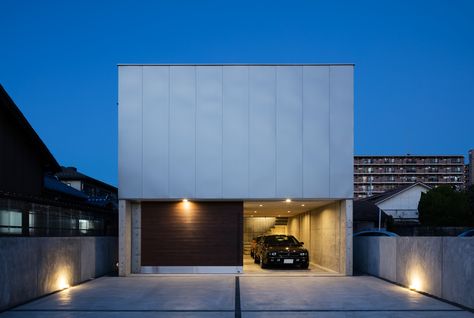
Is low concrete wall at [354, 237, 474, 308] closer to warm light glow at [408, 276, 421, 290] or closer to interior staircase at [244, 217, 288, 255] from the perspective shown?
warm light glow at [408, 276, 421, 290]

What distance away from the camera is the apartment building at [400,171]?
110875mm

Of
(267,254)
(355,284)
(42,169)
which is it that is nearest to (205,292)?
(355,284)

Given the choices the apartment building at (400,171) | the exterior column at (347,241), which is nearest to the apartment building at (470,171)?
the apartment building at (400,171)

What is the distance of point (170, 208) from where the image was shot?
18.9 meters

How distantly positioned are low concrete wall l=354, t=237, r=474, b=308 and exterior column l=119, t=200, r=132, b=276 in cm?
827

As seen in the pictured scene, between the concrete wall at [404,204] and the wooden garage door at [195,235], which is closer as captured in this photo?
the wooden garage door at [195,235]

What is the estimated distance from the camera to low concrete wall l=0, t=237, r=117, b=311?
35.1ft

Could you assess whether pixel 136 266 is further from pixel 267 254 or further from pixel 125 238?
pixel 267 254

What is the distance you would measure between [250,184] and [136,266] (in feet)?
16.3

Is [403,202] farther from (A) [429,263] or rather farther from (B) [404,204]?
(A) [429,263]

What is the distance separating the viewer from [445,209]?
53.2 metres

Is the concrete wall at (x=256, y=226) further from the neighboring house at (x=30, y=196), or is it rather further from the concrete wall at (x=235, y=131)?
the concrete wall at (x=235, y=131)

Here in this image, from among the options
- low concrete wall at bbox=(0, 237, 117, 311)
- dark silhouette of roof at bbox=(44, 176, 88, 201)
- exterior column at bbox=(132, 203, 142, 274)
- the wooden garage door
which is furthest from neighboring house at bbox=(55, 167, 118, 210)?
low concrete wall at bbox=(0, 237, 117, 311)

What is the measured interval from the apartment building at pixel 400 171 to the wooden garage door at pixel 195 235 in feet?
311
